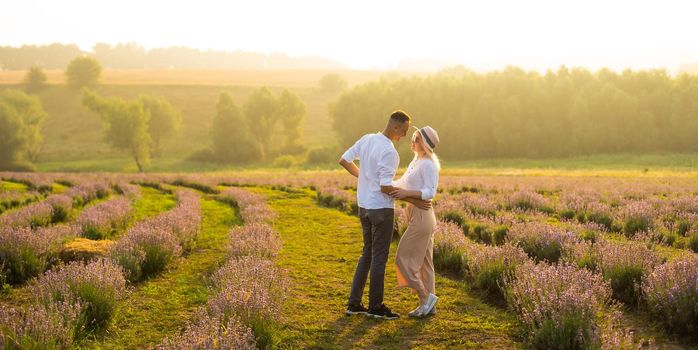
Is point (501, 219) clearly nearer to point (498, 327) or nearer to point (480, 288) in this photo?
point (480, 288)

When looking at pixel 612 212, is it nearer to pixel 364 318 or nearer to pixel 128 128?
pixel 364 318

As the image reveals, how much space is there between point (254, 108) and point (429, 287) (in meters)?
66.2

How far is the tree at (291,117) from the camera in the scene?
72125 mm

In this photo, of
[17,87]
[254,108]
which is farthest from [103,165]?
[17,87]

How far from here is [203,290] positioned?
316 inches

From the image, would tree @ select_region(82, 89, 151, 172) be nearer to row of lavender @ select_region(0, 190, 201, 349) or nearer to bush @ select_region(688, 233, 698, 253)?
row of lavender @ select_region(0, 190, 201, 349)

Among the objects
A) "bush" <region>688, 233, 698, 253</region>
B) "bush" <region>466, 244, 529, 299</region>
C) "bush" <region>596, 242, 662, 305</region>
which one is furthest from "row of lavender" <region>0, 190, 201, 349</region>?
"bush" <region>688, 233, 698, 253</region>

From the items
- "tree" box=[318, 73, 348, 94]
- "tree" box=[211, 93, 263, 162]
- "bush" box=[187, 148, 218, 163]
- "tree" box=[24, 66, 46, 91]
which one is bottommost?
"bush" box=[187, 148, 218, 163]

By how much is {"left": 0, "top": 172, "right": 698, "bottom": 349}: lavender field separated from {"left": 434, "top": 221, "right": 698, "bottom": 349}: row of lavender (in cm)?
2

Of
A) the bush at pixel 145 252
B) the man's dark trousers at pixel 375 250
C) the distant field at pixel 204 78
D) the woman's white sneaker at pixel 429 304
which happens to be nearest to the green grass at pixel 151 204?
the bush at pixel 145 252

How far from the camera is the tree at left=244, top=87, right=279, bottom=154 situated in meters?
71.2

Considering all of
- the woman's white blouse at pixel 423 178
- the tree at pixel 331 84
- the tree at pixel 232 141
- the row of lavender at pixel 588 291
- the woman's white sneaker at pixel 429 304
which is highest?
the tree at pixel 331 84

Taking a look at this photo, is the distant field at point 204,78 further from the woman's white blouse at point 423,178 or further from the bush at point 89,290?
the woman's white blouse at point 423,178

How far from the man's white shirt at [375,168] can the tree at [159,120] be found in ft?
224
